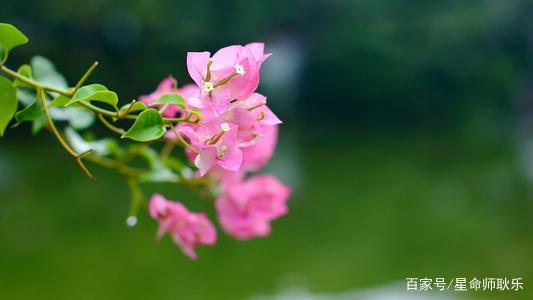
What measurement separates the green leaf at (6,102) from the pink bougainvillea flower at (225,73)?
87 millimetres

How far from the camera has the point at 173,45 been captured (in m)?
8.52

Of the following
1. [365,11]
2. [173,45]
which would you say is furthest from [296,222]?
[365,11]

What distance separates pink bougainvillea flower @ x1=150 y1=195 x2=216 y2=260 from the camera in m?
0.40

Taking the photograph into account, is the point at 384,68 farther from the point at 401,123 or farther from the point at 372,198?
the point at 372,198

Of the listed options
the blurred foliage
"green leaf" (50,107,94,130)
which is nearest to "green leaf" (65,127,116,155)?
"green leaf" (50,107,94,130)

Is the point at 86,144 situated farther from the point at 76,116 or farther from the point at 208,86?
the point at 208,86

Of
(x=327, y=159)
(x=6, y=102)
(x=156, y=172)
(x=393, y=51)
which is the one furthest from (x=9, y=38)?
(x=393, y=51)

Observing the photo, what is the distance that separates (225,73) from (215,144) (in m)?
0.03

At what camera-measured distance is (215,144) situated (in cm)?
27

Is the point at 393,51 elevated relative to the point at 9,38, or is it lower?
elevated

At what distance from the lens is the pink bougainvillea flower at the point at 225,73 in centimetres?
27

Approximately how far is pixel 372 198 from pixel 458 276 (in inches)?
64.9

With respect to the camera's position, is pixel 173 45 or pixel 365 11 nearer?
pixel 173 45

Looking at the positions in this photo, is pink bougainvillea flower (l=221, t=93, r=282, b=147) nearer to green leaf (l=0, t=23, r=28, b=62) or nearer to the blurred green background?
green leaf (l=0, t=23, r=28, b=62)
